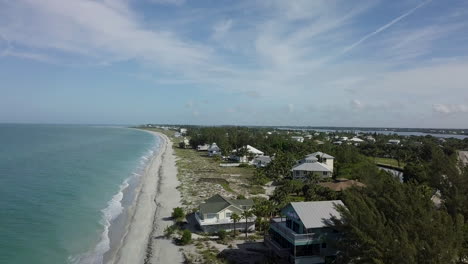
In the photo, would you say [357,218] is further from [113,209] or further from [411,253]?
[113,209]

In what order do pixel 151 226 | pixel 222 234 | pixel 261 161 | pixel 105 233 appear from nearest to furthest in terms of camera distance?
pixel 222 234 < pixel 105 233 < pixel 151 226 < pixel 261 161

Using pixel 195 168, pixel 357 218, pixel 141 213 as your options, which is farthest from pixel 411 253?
pixel 195 168

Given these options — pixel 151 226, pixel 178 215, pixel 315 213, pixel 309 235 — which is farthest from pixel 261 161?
pixel 309 235

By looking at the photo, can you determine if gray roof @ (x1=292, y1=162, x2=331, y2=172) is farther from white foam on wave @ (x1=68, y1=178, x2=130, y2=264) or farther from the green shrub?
the green shrub

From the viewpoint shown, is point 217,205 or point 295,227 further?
point 217,205

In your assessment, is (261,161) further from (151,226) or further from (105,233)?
(105,233)

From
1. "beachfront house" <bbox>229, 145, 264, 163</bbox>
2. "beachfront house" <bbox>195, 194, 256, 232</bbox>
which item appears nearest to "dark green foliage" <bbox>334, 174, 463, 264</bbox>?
"beachfront house" <bbox>195, 194, 256, 232</bbox>

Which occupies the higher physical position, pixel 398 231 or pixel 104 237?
pixel 398 231
